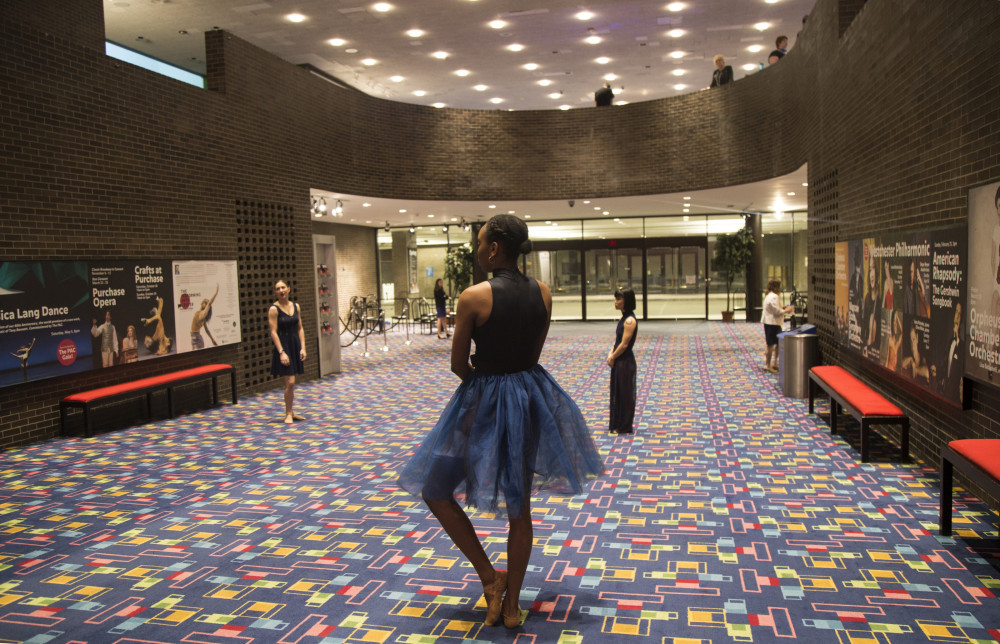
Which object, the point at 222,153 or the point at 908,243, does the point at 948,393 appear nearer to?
the point at 908,243

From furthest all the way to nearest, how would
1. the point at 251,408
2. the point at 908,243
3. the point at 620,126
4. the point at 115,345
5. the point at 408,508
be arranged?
the point at 620,126 → the point at 251,408 → the point at 115,345 → the point at 908,243 → the point at 408,508

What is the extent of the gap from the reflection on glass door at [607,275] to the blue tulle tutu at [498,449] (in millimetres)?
21222

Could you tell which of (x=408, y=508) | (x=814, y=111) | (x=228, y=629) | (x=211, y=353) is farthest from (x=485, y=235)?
(x=814, y=111)

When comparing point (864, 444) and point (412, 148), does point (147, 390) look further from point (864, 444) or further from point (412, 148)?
point (412, 148)

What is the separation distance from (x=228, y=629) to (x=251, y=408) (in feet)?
22.3

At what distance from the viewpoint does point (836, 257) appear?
903 cm

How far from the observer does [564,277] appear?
24672 millimetres

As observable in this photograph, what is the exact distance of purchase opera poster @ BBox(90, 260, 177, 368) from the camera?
8.50 m

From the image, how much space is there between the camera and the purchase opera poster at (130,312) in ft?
27.9

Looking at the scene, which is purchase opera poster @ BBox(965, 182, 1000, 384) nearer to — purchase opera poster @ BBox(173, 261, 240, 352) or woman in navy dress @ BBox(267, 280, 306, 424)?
woman in navy dress @ BBox(267, 280, 306, 424)

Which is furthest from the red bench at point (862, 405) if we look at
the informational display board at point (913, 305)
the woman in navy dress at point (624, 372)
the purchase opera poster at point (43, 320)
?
the purchase opera poster at point (43, 320)

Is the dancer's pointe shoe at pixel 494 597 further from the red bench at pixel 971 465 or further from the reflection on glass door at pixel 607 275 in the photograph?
the reflection on glass door at pixel 607 275

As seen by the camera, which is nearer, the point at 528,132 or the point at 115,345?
the point at 115,345

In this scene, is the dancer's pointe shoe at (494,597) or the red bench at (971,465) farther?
the red bench at (971,465)
